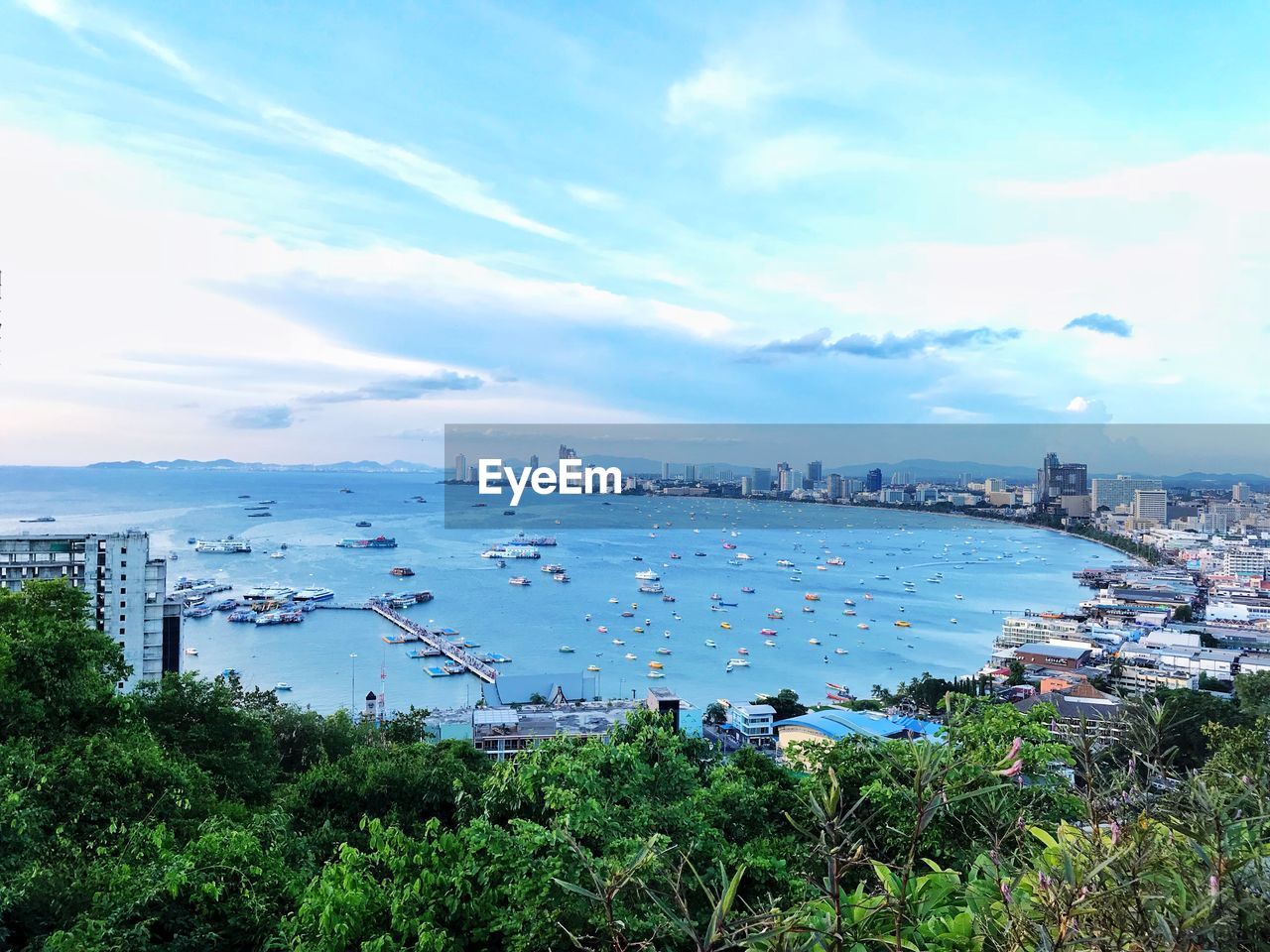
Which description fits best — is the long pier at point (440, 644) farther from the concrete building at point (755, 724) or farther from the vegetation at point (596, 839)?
the vegetation at point (596, 839)

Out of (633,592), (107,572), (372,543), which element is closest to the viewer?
(107,572)

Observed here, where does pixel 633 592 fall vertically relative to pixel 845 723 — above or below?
below

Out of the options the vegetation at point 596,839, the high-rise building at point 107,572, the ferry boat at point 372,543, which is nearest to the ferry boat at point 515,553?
the ferry boat at point 372,543

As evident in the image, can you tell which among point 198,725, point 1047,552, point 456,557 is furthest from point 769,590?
point 198,725

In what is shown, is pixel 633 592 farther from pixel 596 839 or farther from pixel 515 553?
pixel 596 839

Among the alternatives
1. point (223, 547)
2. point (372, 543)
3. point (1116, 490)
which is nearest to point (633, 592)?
point (372, 543)

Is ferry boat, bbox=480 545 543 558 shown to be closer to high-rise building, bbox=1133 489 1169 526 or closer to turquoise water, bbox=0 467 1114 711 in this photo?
turquoise water, bbox=0 467 1114 711
